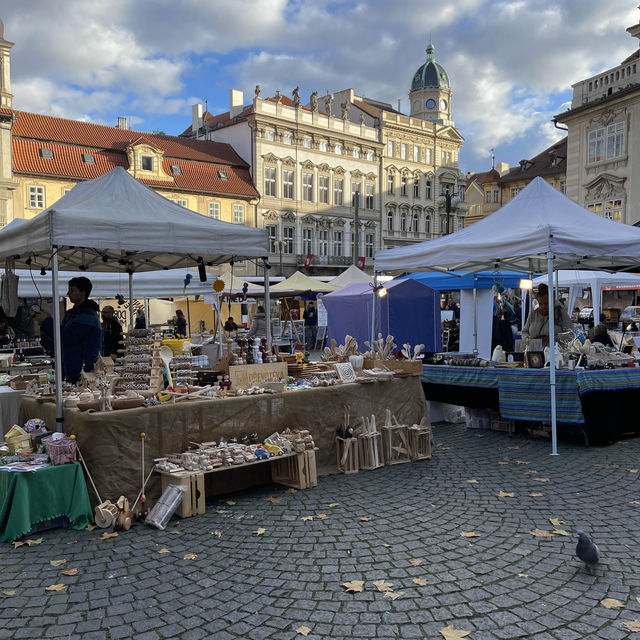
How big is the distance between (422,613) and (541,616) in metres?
0.63

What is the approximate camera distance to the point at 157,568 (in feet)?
12.4

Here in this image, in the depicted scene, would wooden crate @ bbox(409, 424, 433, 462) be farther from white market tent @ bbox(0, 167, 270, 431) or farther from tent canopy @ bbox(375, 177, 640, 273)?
white market tent @ bbox(0, 167, 270, 431)

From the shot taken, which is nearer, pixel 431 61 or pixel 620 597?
pixel 620 597

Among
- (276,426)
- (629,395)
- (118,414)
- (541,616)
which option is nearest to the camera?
(541,616)

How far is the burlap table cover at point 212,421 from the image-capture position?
15.2 ft

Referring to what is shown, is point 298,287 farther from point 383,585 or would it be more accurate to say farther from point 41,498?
point 383,585

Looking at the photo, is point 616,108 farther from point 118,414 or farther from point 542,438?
point 118,414

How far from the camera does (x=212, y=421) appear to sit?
523 centimetres

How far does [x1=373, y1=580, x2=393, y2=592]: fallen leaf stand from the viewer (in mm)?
3414

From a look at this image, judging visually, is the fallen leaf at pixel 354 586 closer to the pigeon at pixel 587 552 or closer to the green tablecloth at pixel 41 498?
the pigeon at pixel 587 552

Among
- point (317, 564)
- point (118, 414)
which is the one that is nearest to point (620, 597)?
point (317, 564)

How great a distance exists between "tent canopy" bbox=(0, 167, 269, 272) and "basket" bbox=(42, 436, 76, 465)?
165 centimetres

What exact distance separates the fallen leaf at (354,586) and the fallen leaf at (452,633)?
58 centimetres

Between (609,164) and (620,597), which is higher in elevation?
(609,164)
